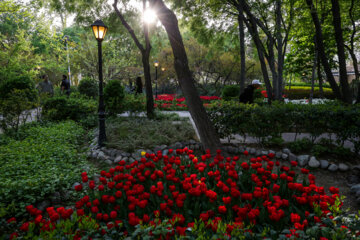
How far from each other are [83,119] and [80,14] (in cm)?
507

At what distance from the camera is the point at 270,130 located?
5.93m

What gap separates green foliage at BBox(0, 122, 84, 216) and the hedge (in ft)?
12.5

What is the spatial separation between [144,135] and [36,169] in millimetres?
3056

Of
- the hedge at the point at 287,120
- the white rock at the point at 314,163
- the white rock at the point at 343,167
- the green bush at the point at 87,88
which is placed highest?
the green bush at the point at 87,88

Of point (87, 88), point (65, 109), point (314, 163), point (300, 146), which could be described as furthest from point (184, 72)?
point (87, 88)

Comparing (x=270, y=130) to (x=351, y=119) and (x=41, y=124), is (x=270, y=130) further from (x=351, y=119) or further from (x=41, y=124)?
(x=41, y=124)

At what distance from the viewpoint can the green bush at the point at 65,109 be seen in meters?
9.32

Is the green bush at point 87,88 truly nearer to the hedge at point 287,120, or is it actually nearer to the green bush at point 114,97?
the green bush at point 114,97

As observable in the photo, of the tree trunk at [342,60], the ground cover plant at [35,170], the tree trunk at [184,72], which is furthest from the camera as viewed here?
the tree trunk at [342,60]

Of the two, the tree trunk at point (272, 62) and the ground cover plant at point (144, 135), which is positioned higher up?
the tree trunk at point (272, 62)

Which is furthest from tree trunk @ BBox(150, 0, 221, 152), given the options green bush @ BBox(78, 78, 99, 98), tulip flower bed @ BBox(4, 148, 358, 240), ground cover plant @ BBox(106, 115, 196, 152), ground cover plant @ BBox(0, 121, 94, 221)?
green bush @ BBox(78, 78, 99, 98)

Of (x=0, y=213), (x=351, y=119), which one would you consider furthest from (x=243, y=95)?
(x=0, y=213)

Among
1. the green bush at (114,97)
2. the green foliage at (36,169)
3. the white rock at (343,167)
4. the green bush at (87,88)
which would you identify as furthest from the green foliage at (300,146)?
the green bush at (87,88)

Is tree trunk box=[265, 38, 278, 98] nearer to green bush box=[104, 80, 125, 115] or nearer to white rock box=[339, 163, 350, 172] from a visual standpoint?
white rock box=[339, 163, 350, 172]
